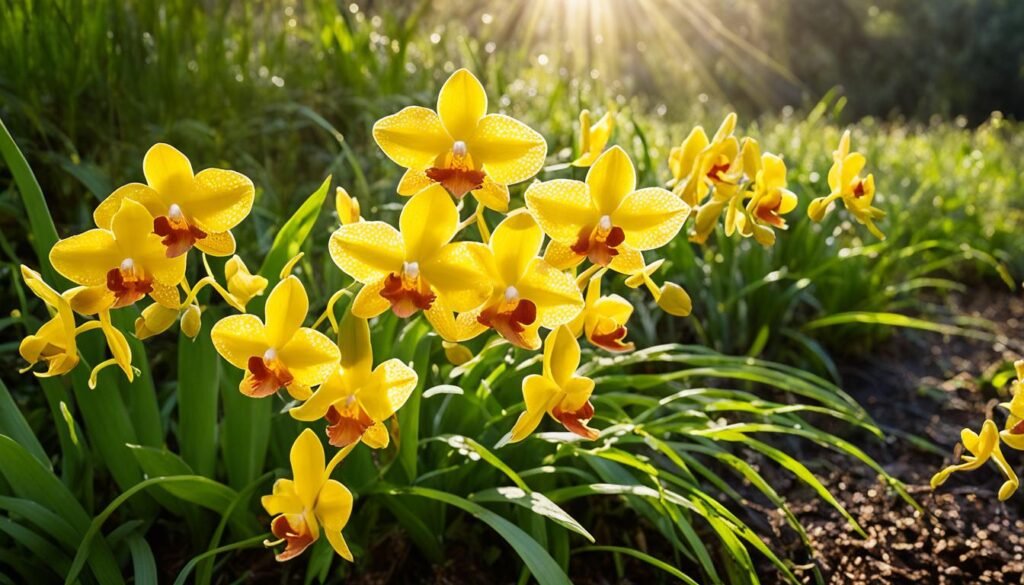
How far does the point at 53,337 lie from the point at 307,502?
363 mm

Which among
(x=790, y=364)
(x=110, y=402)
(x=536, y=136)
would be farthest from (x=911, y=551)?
(x=110, y=402)

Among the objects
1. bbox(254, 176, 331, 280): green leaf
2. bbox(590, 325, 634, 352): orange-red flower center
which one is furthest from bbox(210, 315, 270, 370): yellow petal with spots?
bbox(254, 176, 331, 280): green leaf

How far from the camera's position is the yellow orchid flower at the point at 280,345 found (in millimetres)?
907

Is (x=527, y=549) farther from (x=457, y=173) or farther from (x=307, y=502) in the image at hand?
(x=457, y=173)

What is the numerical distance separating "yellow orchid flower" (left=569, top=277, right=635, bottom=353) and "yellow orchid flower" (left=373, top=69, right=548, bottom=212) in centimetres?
20

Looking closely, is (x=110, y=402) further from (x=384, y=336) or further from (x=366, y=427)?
(x=366, y=427)

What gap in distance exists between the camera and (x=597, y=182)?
97 cm

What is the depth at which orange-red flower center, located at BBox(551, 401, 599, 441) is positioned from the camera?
3.21ft

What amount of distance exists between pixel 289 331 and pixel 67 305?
289 mm

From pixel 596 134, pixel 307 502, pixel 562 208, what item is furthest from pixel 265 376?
pixel 596 134

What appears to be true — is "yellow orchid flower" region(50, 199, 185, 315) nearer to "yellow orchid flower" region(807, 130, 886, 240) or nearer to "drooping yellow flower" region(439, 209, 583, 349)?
"drooping yellow flower" region(439, 209, 583, 349)

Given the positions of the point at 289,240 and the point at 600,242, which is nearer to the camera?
the point at 600,242

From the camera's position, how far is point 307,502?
975 mm

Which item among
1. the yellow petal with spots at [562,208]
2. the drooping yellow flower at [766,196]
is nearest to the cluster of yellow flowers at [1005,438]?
the drooping yellow flower at [766,196]
